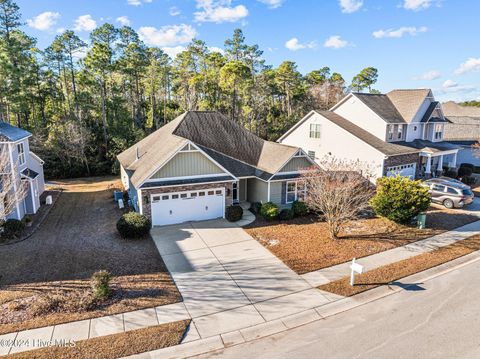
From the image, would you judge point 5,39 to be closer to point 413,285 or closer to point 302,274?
point 302,274

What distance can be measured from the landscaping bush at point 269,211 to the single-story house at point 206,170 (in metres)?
1.27

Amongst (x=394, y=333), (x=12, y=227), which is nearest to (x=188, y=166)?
(x=12, y=227)

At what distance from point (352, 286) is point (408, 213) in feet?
28.0

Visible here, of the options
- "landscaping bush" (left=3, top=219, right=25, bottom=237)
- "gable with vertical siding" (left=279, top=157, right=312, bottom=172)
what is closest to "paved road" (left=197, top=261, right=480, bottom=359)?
"gable with vertical siding" (left=279, top=157, right=312, bottom=172)

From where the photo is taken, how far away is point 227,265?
13.9 meters

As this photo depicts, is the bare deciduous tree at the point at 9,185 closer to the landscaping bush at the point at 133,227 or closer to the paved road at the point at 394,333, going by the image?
the landscaping bush at the point at 133,227

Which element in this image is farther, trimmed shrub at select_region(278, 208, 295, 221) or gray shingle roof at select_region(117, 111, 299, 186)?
gray shingle roof at select_region(117, 111, 299, 186)

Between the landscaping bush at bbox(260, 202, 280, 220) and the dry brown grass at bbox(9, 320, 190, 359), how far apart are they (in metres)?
10.8

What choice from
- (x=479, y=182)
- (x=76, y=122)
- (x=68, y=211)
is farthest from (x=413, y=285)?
(x=76, y=122)

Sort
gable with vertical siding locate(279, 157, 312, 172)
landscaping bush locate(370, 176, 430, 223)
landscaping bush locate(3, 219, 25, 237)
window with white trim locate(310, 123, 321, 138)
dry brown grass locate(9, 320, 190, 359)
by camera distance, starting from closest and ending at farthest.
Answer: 1. dry brown grass locate(9, 320, 190, 359)
2. landscaping bush locate(3, 219, 25, 237)
3. landscaping bush locate(370, 176, 430, 223)
4. gable with vertical siding locate(279, 157, 312, 172)
5. window with white trim locate(310, 123, 321, 138)

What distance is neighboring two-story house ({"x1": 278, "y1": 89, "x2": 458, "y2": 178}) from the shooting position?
27.1 metres

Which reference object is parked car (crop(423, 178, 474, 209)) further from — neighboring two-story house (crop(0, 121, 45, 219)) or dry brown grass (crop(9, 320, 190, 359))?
neighboring two-story house (crop(0, 121, 45, 219))

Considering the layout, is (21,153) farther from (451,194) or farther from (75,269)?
(451,194)

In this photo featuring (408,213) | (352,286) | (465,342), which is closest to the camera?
(465,342)
